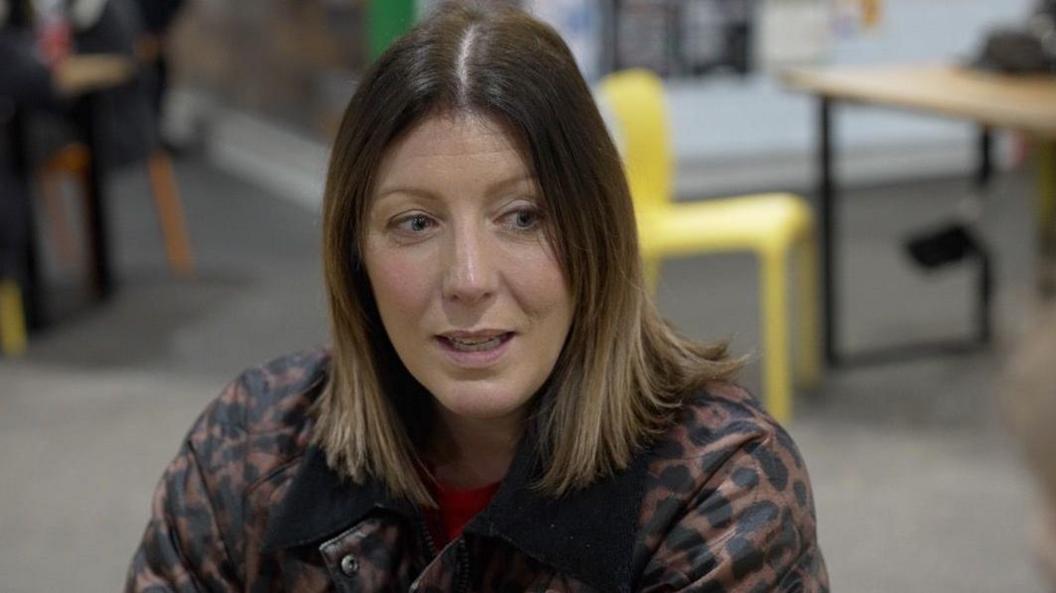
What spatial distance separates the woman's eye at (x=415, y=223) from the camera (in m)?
1.22

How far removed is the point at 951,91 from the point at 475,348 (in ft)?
8.48

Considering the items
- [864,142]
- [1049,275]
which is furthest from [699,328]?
[1049,275]

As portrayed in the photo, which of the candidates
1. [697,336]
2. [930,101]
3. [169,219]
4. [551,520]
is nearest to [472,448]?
[551,520]

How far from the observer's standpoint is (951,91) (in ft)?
11.5

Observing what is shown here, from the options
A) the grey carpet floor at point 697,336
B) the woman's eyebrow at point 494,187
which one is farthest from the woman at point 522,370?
the grey carpet floor at point 697,336

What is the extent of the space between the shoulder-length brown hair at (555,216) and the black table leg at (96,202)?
10.9 ft

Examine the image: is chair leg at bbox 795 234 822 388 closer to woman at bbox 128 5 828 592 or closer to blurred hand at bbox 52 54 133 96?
blurred hand at bbox 52 54 133 96

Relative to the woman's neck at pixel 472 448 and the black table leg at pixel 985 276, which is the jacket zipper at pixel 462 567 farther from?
the black table leg at pixel 985 276

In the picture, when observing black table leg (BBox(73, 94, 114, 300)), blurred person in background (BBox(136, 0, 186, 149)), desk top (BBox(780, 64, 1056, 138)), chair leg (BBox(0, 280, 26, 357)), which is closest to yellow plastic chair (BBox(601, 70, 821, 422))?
desk top (BBox(780, 64, 1056, 138))

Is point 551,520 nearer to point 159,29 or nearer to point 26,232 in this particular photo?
point 26,232

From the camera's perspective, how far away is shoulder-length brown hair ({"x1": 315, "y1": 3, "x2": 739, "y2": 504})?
1.19 metres

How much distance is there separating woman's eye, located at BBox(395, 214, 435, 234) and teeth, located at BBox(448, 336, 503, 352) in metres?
0.09

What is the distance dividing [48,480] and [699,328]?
5.89 ft

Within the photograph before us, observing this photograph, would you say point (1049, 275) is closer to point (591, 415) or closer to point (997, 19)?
point (591, 415)
